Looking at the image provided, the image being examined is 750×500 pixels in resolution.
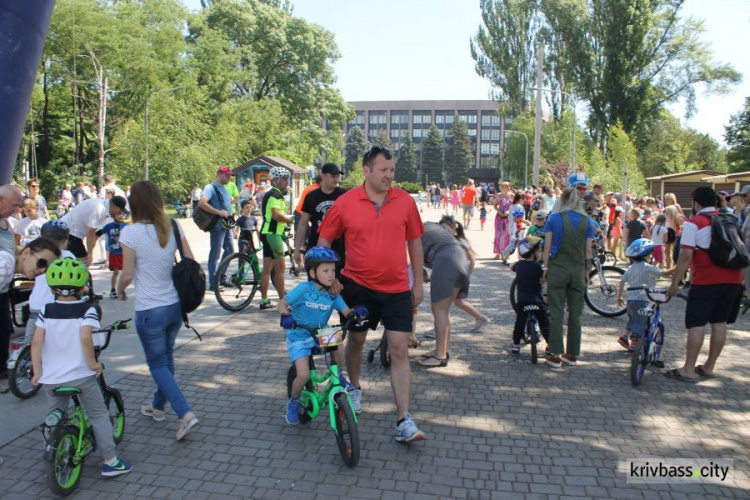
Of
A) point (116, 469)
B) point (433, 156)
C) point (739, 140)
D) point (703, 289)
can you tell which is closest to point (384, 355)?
point (116, 469)

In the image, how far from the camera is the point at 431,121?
127m

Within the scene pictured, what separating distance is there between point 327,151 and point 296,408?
162 feet

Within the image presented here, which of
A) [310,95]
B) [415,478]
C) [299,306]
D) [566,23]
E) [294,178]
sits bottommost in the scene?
[415,478]

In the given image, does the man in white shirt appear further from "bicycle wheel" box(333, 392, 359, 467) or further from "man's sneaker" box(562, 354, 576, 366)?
"man's sneaker" box(562, 354, 576, 366)

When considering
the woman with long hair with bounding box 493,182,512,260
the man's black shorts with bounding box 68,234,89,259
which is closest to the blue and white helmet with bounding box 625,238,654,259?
the man's black shorts with bounding box 68,234,89,259

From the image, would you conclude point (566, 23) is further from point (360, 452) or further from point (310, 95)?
point (360, 452)

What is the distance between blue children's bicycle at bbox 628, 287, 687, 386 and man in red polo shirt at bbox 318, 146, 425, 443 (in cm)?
247

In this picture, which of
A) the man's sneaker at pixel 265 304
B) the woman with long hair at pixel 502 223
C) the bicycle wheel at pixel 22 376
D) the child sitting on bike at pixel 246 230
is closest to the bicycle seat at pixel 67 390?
the bicycle wheel at pixel 22 376

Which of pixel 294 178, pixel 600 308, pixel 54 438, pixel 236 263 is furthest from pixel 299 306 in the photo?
pixel 294 178

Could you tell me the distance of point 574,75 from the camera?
152ft

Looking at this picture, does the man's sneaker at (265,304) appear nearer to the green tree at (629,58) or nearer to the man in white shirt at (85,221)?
the man in white shirt at (85,221)

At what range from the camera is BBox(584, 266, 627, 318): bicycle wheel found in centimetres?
916

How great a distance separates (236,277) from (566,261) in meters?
4.73

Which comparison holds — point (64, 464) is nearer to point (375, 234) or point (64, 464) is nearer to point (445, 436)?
point (375, 234)
